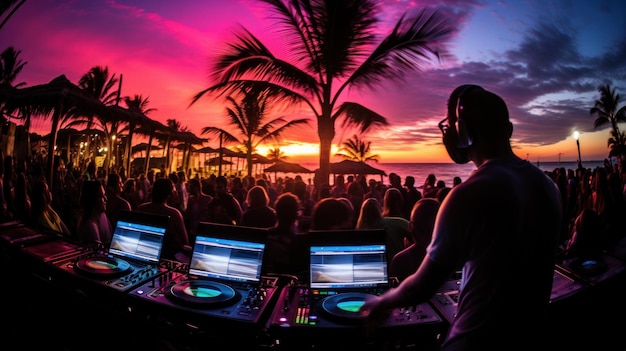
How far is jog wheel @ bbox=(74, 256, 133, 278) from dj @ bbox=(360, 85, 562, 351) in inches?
97.1

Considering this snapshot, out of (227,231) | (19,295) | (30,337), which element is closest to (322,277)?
(227,231)

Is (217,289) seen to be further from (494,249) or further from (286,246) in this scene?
(494,249)

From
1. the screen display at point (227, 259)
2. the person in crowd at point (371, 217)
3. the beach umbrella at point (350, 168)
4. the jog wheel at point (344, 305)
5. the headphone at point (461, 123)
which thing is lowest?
the jog wheel at point (344, 305)

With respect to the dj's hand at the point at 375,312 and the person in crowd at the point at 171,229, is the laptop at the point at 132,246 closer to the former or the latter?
the person in crowd at the point at 171,229

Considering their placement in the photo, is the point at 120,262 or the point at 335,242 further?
the point at 120,262

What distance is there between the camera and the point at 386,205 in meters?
5.33

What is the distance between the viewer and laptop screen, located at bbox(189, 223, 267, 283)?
2740 millimetres

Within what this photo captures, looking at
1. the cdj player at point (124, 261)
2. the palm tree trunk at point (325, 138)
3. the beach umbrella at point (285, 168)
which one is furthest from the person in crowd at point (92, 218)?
the beach umbrella at point (285, 168)

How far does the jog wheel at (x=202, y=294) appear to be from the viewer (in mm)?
2346

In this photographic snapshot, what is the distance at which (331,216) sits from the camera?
145 inches

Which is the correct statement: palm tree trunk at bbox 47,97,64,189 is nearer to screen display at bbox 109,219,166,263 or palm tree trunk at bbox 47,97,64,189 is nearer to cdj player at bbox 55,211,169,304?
cdj player at bbox 55,211,169,304

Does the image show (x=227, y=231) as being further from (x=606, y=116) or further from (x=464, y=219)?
(x=606, y=116)

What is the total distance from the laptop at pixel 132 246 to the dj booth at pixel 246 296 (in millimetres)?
11

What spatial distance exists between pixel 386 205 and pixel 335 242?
2.91m
